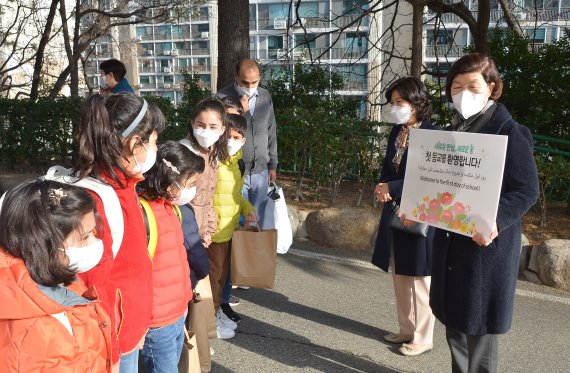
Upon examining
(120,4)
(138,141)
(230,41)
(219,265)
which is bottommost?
(219,265)

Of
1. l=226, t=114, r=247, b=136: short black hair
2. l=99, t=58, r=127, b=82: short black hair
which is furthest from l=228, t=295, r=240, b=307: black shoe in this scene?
l=99, t=58, r=127, b=82: short black hair

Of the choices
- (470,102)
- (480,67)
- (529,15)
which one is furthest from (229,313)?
(529,15)

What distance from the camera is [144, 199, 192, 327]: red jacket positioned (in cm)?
258

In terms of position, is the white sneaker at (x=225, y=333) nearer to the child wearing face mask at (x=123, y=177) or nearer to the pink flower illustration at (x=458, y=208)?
the child wearing face mask at (x=123, y=177)

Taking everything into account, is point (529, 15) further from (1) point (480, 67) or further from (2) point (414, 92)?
(1) point (480, 67)

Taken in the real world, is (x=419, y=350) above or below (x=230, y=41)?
below

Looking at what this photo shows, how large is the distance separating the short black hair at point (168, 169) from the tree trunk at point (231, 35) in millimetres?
4430

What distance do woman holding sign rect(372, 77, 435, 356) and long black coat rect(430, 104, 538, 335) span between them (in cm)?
79

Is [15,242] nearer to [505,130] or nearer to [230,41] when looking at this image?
[505,130]

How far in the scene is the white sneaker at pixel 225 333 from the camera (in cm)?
406

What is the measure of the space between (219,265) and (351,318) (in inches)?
45.5

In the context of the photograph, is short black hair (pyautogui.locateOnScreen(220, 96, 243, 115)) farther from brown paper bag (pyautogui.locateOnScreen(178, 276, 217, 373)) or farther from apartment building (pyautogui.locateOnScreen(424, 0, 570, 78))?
apartment building (pyautogui.locateOnScreen(424, 0, 570, 78))

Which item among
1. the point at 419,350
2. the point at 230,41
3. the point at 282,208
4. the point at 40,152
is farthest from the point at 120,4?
the point at 419,350

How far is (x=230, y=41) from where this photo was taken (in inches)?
279
